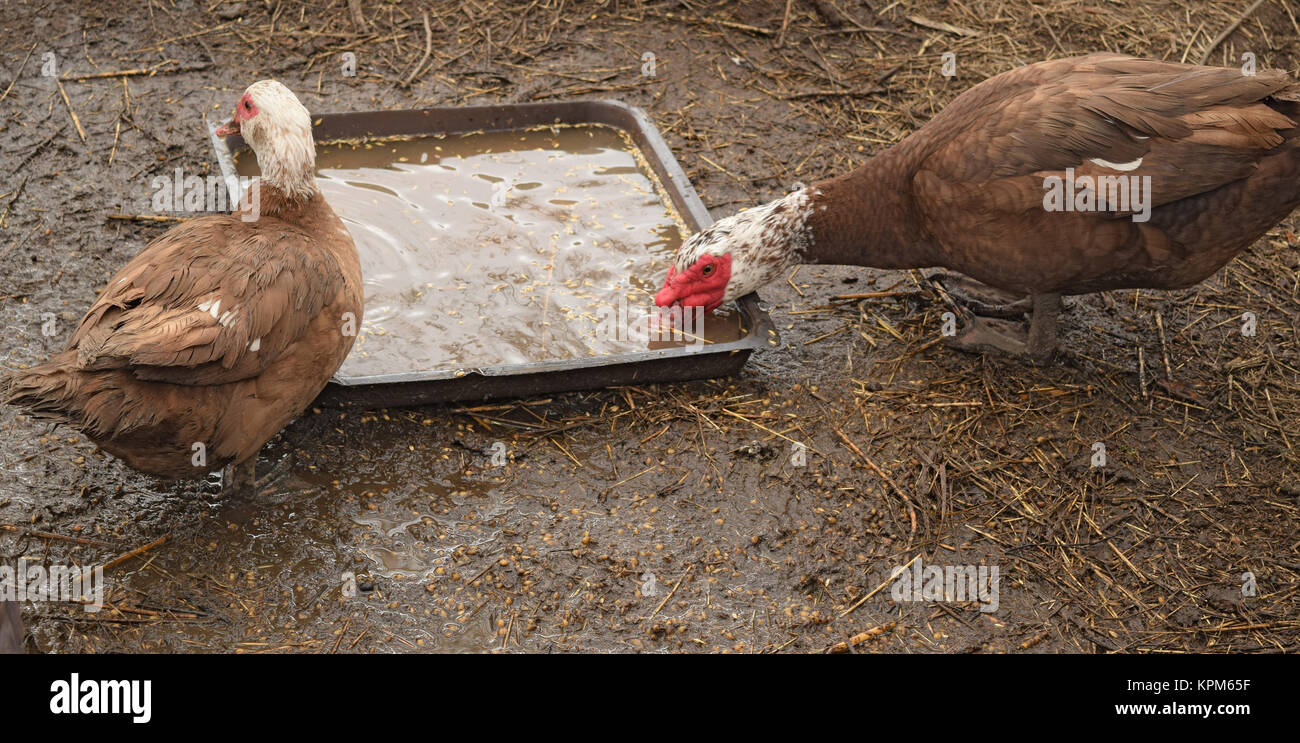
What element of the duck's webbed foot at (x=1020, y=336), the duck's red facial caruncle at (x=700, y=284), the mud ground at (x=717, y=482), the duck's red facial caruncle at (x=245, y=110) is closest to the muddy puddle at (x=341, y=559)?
the mud ground at (x=717, y=482)

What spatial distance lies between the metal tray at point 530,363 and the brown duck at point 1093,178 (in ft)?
1.57

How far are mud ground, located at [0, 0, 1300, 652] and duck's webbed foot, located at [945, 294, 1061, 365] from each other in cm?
Answer: 8

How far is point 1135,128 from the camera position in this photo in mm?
4512

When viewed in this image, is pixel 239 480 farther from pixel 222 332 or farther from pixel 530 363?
pixel 530 363

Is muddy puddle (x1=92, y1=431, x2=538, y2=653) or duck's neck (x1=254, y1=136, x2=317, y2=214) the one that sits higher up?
duck's neck (x1=254, y1=136, x2=317, y2=214)

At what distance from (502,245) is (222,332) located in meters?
2.14

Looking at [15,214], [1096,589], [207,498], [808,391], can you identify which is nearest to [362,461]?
[207,498]

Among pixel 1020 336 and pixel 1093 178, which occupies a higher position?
pixel 1093 178

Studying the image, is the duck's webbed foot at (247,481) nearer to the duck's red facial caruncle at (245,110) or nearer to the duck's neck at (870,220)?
the duck's red facial caruncle at (245,110)

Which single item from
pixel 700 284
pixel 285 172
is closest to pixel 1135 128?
pixel 700 284

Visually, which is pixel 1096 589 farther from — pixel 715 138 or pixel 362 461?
pixel 715 138

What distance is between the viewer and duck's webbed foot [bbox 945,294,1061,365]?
17.3ft

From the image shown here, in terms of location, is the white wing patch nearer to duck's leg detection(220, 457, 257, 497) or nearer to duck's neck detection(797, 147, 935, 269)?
duck's neck detection(797, 147, 935, 269)

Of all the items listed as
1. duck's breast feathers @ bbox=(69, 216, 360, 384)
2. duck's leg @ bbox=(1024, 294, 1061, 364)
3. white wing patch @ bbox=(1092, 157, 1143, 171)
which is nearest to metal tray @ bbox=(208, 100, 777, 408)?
duck's breast feathers @ bbox=(69, 216, 360, 384)
